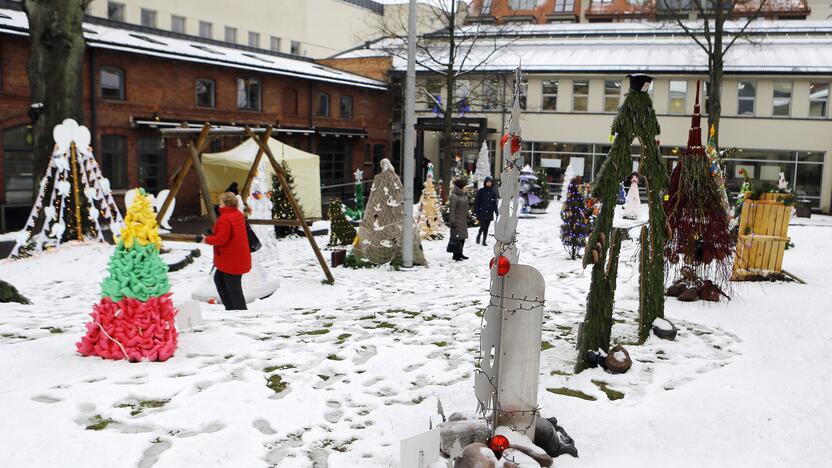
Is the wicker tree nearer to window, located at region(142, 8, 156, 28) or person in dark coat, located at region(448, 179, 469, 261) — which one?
person in dark coat, located at region(448, 179, 469, 261)

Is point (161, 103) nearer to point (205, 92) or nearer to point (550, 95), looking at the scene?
point (205, 92)

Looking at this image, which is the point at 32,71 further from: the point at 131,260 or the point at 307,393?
the point at 307,393

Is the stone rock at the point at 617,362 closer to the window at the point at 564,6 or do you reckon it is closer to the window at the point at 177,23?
the window at the point at 177,23

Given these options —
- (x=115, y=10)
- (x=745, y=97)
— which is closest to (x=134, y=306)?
(x=745, y=97)

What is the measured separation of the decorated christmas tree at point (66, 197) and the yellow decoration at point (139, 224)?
8392 millimetres

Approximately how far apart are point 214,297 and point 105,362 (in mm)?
4387

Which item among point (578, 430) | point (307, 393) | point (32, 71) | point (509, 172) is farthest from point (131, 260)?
point (32, 71)

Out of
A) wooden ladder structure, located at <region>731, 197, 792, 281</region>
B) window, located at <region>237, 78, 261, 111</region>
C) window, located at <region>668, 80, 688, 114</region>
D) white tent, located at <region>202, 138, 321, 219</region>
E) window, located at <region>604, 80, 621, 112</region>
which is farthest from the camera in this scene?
window, located at <region>604, 80, 621, 112</region>

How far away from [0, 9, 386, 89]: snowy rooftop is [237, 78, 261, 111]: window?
0.87 meters

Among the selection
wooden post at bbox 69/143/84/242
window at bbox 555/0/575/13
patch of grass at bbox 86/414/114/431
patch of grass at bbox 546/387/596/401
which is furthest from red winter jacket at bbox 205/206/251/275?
window at bbox 555/0/575/13

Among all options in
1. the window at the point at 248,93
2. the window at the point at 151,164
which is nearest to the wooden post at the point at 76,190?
the window at the point at 151,164

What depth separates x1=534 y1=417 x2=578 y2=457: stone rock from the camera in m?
4.41

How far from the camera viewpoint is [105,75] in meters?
22.2

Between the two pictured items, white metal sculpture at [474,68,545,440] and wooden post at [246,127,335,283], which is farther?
wooden post at [246,127,335,283]
